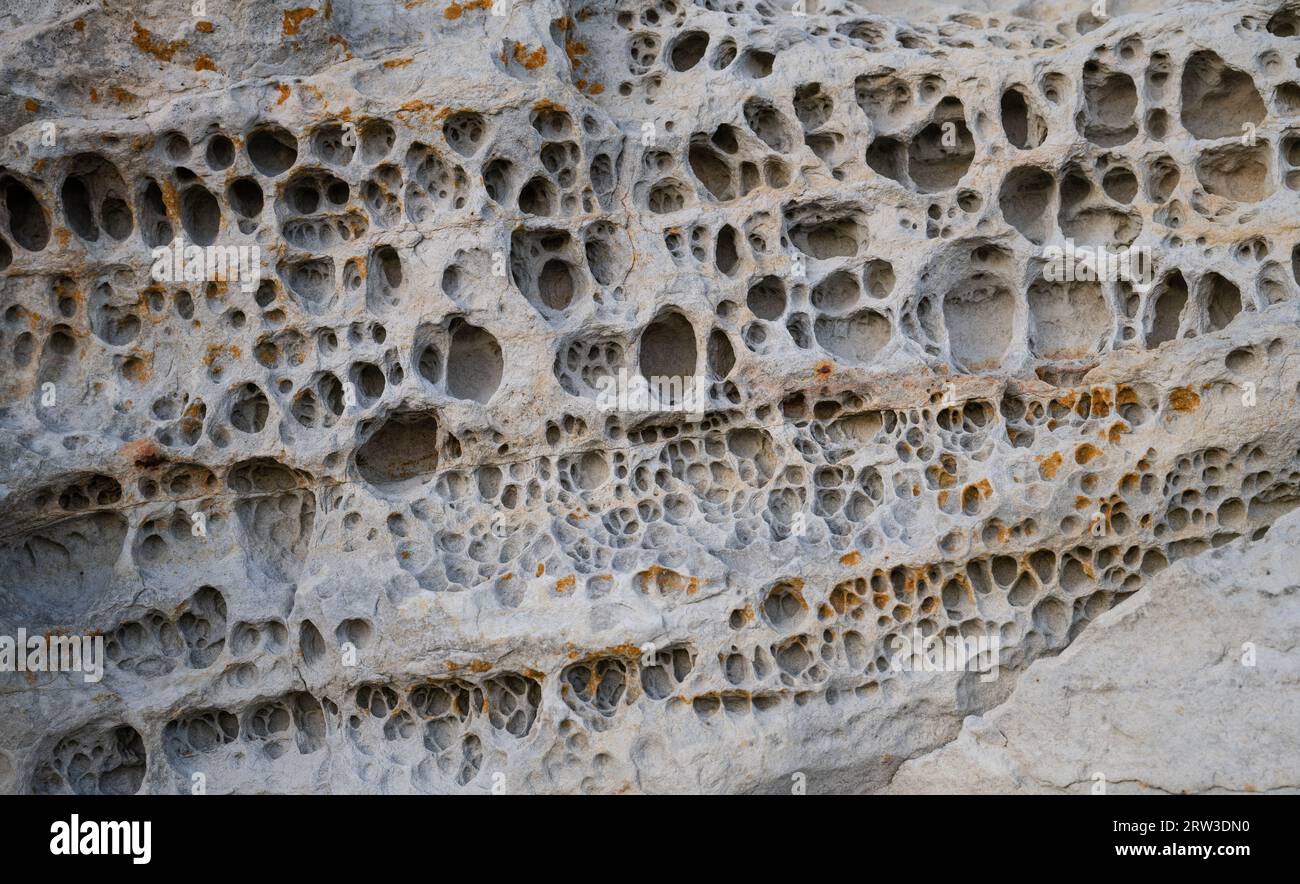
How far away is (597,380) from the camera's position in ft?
20.7

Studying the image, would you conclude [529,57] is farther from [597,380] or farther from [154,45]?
[154,45]

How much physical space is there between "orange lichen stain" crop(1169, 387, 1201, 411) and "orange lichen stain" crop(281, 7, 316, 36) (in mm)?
4037

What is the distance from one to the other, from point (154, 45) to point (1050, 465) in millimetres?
4241

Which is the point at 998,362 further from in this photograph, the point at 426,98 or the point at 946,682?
the point at 426,98

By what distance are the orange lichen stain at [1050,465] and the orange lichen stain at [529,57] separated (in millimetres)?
2746

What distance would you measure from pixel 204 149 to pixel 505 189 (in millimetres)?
1299

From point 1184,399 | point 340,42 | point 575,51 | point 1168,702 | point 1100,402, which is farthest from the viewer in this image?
point 575,51

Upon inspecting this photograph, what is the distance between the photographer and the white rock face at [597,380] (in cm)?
597

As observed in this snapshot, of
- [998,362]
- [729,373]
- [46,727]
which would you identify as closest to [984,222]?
[998,362]

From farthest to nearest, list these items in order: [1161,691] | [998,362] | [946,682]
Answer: [998,362]
[946,682]
[1161,691]

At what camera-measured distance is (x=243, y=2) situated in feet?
20.8

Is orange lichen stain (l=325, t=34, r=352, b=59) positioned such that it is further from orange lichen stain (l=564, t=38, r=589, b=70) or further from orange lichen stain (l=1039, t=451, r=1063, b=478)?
orange lichen stain (l=1039, t=451, r=1063, b=478)

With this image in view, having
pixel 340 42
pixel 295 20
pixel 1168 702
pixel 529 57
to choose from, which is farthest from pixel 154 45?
pixel 1168 702

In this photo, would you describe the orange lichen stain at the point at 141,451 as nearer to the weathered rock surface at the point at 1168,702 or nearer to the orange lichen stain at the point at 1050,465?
the weathered rock surface at the point at 1168,702
